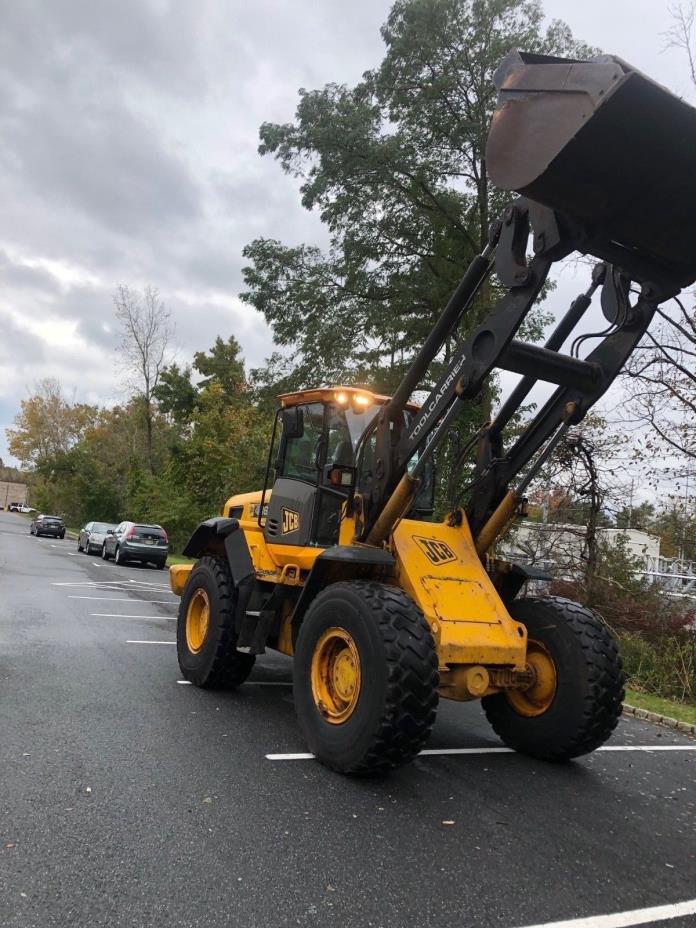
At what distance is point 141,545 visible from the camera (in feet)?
78.5

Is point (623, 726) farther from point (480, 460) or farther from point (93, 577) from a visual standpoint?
point (93, 577)

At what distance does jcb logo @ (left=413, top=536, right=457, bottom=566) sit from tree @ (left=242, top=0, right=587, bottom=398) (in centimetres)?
1135

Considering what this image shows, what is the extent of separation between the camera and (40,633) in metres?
8.84

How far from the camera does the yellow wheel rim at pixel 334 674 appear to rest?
4.68 m

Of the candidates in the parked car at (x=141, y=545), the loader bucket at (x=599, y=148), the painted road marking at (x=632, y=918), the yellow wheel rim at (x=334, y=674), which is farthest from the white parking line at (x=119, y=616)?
the parked car at (x=141, y=545)

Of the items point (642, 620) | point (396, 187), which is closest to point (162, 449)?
point (396, 187)

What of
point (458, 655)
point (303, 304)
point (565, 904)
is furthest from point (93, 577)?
point (565, 904)

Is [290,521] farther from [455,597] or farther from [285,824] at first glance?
[285,824]

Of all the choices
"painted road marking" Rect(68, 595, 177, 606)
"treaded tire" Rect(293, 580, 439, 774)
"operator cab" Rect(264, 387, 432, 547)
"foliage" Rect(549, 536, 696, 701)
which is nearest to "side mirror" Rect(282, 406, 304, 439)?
"operator cab" Rect(264, 387, 432, 547)

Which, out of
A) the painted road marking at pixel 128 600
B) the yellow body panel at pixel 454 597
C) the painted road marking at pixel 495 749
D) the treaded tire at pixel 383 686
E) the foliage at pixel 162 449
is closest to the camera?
the treaded tire at pixel 383 686

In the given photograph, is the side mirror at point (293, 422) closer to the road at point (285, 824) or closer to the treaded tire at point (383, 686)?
the treaded tire at point (383, 686)

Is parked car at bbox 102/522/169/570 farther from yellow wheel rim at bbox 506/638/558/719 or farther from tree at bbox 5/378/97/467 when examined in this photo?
tree at bbox 5/378/97/467

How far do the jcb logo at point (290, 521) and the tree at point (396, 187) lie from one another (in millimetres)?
10694

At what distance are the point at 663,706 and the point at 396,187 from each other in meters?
14.2
